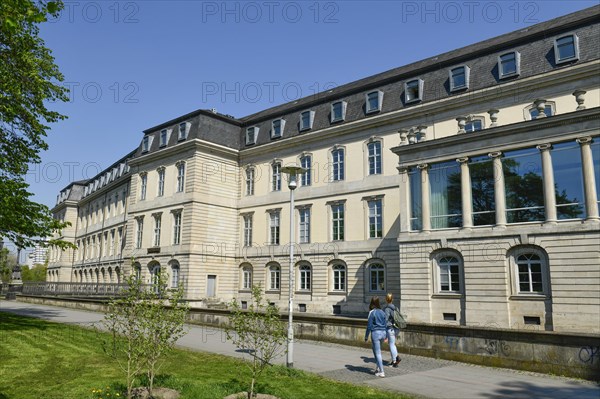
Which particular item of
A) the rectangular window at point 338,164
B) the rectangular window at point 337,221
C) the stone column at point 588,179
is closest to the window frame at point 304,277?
the rectangular window at point 337,221

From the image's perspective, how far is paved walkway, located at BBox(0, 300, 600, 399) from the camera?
9758 mm

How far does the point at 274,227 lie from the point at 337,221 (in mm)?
6099

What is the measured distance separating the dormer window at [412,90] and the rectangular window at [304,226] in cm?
1063

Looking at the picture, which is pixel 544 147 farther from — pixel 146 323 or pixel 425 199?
pixel 146 323

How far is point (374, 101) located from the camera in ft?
103

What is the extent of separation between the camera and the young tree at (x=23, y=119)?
1736 cm

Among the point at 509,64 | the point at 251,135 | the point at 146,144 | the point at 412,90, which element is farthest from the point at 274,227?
the point at 509,64

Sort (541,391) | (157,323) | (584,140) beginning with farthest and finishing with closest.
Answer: (584,140), (541,391), (157,323)

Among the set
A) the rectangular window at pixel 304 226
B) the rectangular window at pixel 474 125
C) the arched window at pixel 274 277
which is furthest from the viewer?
the arched window at pixel 274 277

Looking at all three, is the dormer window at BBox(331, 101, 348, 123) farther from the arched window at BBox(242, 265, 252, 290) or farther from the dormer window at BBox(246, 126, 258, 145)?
the arched window at BBox(242, 265, 252, 290)

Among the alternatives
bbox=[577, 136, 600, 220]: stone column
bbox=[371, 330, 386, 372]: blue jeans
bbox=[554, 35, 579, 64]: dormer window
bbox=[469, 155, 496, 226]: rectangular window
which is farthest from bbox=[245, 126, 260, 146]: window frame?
bbox=[371, 330, 386, 372]: blue jeans

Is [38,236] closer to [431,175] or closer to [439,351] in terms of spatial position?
[439,351]

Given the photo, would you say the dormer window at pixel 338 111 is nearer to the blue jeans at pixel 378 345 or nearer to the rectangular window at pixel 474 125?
the rectangular window at pixel 474 125

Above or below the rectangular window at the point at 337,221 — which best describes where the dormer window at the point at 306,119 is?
above
